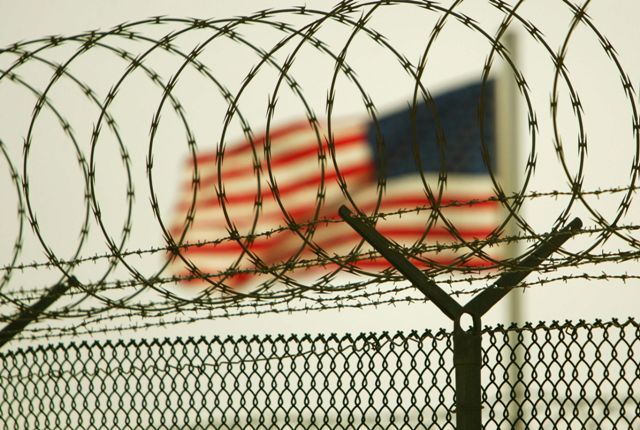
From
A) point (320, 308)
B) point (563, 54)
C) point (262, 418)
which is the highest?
point (563, 54)

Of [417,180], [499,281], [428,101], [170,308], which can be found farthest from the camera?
[417,180]

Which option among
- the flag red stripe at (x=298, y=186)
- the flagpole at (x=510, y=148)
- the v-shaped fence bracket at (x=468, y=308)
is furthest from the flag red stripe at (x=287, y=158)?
the v-shaped fence bracket at (x=468, y=308)

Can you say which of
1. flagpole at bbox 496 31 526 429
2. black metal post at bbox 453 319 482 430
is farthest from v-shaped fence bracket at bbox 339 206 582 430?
flagpole at bbox 496 31 526 429

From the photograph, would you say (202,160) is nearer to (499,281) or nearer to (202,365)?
(202,365)

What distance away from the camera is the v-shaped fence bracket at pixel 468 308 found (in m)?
4.92

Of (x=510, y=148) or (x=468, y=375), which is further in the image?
(x=510, y=148)

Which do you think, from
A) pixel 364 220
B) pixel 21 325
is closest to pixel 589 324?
pixel 364 220

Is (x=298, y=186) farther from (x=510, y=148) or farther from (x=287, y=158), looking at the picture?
(x=510, y=148)

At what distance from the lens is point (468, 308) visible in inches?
194

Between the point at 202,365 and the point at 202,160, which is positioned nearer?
the point at 202,365

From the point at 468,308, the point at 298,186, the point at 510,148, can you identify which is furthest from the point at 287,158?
the point at 468,308

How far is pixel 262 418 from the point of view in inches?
231

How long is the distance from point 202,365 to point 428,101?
1807mm

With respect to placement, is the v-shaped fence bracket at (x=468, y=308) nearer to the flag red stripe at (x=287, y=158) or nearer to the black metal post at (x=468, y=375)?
the black metal post at (x=468, y=375)
